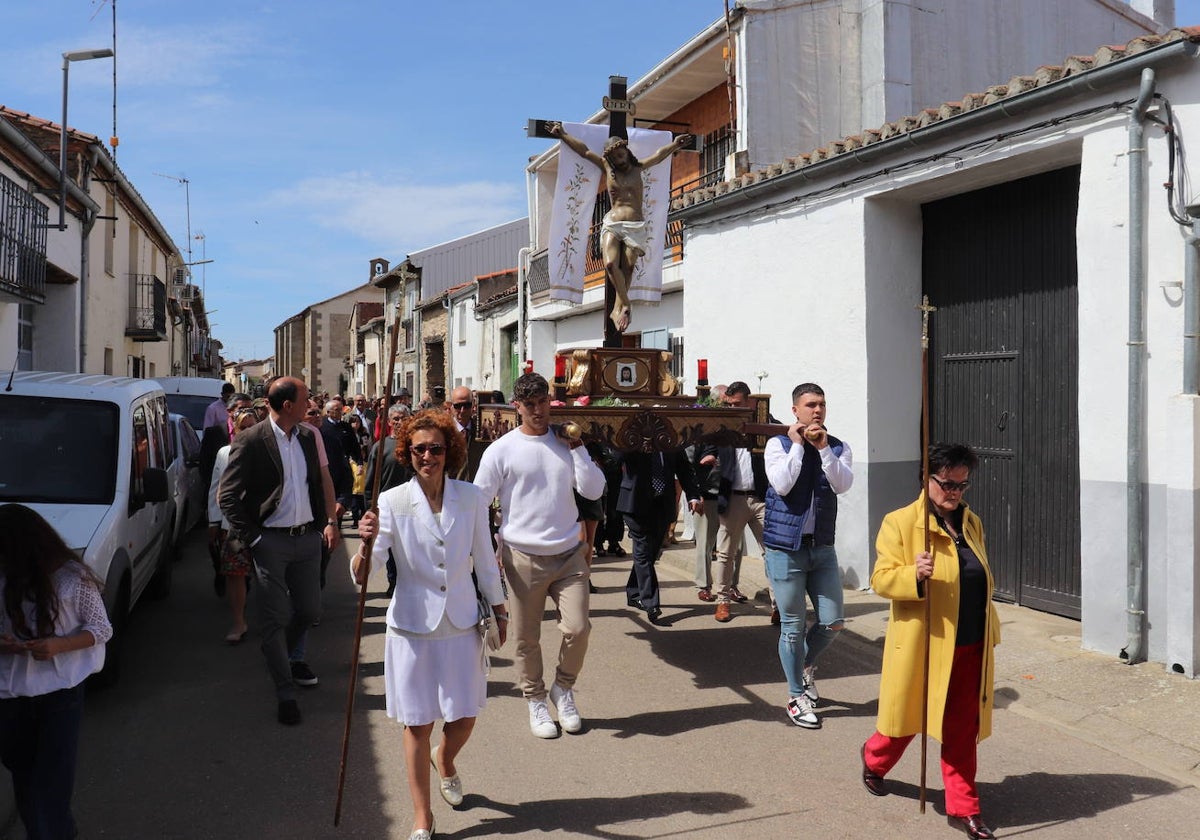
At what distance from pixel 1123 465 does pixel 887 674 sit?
132 inches

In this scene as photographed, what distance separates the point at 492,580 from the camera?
4.00 metres

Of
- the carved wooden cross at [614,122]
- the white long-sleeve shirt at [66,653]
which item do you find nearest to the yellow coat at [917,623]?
the white long-sleeve shirt at [66,653]

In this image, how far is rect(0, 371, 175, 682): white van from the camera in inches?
220

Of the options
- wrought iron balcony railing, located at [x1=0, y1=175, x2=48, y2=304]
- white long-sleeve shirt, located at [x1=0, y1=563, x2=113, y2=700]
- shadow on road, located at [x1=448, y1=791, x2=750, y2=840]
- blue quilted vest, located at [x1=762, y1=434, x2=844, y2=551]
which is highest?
wrought iron balcony railing, located at [x1=0, y1=175, x2=48, y2=304]

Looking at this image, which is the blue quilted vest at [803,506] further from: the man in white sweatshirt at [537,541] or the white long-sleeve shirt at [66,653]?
the white long-sleeve shirt at [66,653]

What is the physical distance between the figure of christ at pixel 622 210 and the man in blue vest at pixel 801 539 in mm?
2183

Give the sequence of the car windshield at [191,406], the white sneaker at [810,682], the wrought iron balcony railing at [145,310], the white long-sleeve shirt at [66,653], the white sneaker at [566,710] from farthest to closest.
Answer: the wrought iron balcony railing at [145,310] → the car windshield at [191,406] → the white sneaker at [810,682] → the white sneaker at [566,710] → the white long-sleeve shirt at [66,653]

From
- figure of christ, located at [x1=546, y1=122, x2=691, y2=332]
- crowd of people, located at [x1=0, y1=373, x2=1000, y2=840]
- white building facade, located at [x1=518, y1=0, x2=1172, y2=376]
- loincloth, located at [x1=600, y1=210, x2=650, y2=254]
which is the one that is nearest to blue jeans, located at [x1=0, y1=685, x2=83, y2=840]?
crowd of people, located at [x1=0, y1=373, x2=1000, y2=840]

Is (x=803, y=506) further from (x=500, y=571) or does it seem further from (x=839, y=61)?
(x=839, y=61)

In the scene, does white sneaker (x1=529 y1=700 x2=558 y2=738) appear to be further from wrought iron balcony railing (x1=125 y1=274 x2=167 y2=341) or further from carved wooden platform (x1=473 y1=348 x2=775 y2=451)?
wrought iron balcony railing (x1=125 y1=274 x2=167 y2=341)

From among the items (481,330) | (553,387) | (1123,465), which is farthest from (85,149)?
(1123,465)

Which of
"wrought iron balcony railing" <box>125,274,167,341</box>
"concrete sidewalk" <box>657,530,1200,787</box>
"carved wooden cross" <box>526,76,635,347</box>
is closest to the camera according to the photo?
"concrete sidewalk" <box>657,530,1200,787</box>

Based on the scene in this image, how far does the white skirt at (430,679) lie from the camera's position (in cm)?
374

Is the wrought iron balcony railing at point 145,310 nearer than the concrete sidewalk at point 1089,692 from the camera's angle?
No
